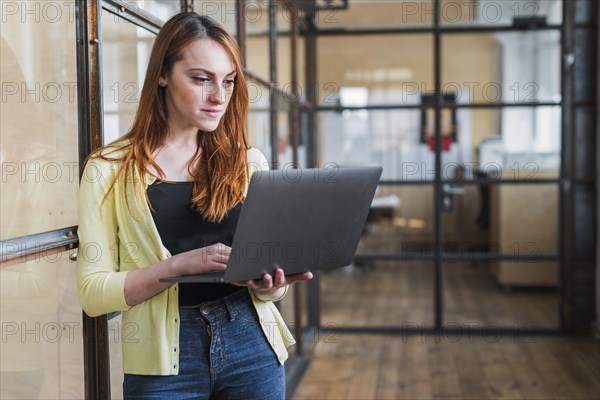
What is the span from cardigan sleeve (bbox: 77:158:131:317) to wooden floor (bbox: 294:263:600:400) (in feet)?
7.68

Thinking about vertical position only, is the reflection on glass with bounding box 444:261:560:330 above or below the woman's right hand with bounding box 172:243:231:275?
below

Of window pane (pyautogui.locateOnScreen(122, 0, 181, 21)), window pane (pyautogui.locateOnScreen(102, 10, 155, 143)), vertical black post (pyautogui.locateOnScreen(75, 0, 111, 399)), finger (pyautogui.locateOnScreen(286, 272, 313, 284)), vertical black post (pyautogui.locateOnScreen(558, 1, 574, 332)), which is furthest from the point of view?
vertical black post (pyautogui.locateOnScreen(558, 1, 574, 332))

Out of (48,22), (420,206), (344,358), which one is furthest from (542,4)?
(48,22)

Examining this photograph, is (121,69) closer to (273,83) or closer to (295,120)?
(273,83)

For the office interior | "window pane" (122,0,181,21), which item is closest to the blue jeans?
"window pane" (122,0,181,21)

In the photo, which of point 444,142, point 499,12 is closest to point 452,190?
point 444,142

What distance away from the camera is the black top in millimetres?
1377

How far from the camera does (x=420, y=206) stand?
485 centimetres

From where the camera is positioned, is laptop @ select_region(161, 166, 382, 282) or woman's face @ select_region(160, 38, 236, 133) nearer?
laptop @ select_region(161, 166, 382, 282)

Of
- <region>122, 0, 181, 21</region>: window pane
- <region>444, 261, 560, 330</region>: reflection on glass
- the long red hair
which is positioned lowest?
<region>444, 261, 560, 330</region>: reflection on glass

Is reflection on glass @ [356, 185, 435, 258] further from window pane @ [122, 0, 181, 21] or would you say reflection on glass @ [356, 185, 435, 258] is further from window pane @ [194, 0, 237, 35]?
window pane @ [122, 0, 181, 21]

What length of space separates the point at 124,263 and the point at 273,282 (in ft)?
0.80

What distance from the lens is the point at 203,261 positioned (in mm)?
1250

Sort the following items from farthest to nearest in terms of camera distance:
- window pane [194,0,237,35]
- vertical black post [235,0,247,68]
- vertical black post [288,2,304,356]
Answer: vertical black post [288,2,304,356] → vertical black post [235,0,247,68] → window pane [194,0,237,35]
